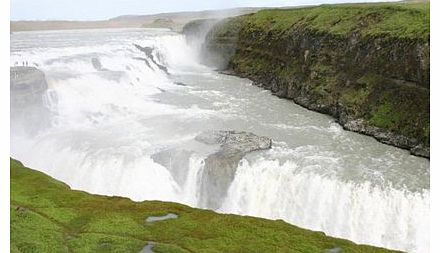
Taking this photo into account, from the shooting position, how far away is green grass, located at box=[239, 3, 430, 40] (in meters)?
41.2

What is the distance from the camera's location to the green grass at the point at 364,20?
4116 centimetres

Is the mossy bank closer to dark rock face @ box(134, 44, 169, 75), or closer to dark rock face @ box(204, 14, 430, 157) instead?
dark rock face @ box(204, 14, 430, 157)

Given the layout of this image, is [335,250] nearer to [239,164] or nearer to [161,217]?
[161,217]

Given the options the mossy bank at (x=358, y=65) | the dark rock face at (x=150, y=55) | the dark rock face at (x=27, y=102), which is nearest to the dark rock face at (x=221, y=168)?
the mossy bank at (x=358, y=65)

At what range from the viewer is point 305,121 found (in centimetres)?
4269

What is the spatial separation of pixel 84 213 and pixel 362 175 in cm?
Result: 1705

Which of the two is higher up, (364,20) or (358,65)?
(364,20)

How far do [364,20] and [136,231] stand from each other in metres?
36.1

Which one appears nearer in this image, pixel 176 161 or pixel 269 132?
pixel 176 161

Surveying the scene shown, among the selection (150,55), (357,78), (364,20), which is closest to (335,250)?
(357,78)

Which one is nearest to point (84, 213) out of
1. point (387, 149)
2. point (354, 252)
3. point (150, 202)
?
point (150, 202)

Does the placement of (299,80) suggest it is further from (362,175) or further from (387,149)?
(362,175)

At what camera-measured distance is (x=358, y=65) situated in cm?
4475

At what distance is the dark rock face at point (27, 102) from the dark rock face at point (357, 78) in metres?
23.8
